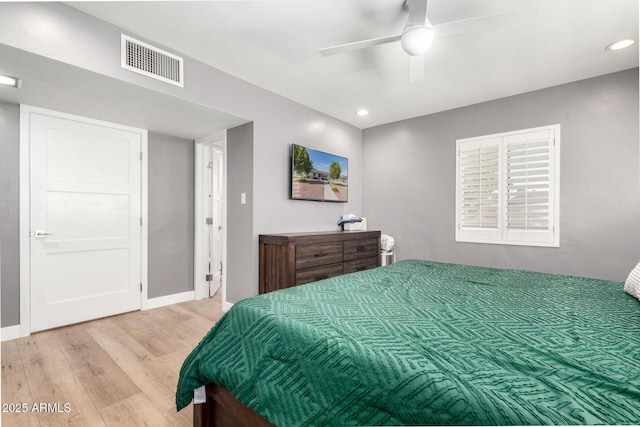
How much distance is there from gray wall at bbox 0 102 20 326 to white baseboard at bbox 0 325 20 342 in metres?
0.04

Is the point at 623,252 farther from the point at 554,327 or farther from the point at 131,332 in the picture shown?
the point at 131,332

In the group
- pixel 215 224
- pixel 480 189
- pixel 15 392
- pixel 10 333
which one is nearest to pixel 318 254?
pixel 215 224

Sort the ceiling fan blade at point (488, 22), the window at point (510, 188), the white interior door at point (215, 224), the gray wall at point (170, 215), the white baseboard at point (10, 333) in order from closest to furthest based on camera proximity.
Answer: the ceiling fan blade at point (488, 22) < the white baseboard at point (10, 333) < the window at point (510, 188) < the gray wall at point (170, 215) < the white interior door at point (215, 224)

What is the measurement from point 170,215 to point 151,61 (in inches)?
75.7

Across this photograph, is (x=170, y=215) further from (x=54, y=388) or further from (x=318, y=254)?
(x=54, y=388)

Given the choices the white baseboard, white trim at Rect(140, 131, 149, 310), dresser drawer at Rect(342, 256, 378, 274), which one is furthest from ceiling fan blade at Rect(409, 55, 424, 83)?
the white baseboard

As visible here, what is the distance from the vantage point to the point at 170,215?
3.72 m

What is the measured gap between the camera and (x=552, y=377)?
0.75 metres

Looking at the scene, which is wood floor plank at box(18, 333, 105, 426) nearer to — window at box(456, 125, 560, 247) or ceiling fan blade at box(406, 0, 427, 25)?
ceiling fan blade at box(406, 0, 427, 25)

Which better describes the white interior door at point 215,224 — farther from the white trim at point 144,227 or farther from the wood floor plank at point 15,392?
the wood floor plank at point 15,392

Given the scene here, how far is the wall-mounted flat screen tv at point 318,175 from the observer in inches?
141

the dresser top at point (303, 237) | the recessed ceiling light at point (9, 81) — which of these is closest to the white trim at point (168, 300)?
the dresser top at point (303, 237)

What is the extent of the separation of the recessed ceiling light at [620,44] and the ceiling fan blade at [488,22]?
1256 mm

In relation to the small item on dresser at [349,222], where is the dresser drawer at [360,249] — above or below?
below
